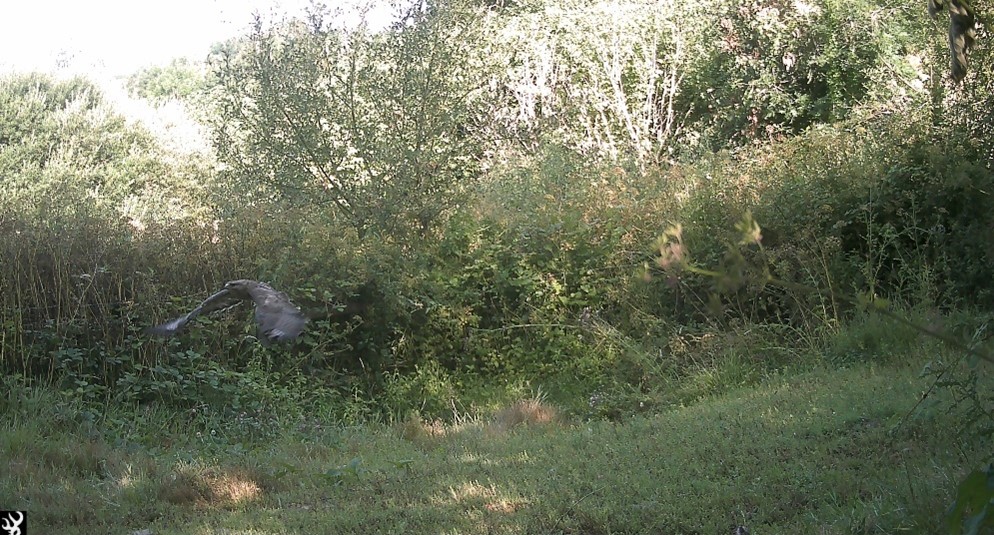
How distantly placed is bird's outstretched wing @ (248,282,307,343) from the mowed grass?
922 millimetres

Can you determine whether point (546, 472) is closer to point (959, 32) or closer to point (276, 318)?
point (276, 318)

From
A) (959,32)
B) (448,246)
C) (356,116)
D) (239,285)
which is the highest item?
(959,32)

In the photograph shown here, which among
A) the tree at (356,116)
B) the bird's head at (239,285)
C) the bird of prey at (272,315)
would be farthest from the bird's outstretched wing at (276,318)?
the tree at (356,116)

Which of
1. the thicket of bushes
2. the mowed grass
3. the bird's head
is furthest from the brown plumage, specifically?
the bird's head

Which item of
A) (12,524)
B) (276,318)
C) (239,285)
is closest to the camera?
(12,524)

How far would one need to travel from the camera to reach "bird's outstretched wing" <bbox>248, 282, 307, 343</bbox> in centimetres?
465

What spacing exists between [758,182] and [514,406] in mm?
3596

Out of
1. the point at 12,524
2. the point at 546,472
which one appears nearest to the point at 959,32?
the point at 546,472

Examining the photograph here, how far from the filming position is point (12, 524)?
470 centimetres

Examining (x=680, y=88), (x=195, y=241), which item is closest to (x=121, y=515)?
(x=195, y=241)

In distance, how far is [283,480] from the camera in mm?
5680

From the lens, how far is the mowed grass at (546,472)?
433cm

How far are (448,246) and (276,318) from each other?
5.19m

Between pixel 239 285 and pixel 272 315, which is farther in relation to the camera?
pixel 239 285
